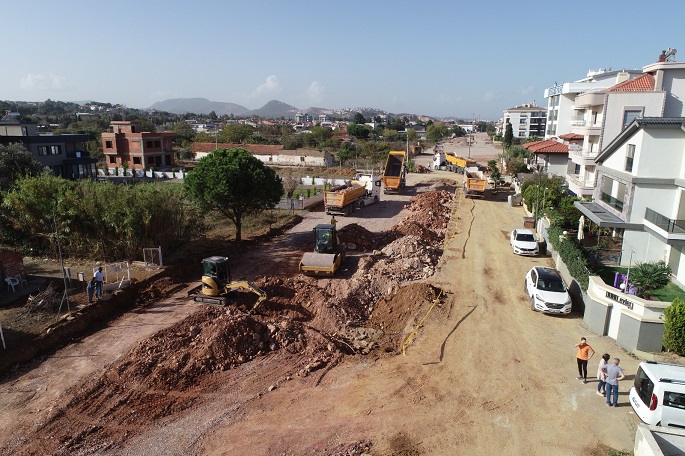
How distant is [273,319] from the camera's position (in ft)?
55.9

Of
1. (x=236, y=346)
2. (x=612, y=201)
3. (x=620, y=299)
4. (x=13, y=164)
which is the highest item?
(x=13, y=164)

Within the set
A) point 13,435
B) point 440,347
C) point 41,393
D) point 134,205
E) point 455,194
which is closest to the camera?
point 13,435

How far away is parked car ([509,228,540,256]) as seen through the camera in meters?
25.6

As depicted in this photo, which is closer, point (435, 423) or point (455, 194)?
point (435, 423)

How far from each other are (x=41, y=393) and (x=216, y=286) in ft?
21.8

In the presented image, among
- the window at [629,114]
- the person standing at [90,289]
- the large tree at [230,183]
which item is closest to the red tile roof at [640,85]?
the window at [629,114]

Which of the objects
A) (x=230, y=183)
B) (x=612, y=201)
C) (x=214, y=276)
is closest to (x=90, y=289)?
(x=214, y=276)

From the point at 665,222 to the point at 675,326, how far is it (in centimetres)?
752

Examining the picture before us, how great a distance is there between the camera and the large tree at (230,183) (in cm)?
2467

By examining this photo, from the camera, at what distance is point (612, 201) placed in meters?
24.0

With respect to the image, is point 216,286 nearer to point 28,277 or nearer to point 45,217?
point 28,277

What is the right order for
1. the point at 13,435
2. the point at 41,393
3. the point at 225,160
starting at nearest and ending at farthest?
the point at 13,435
the point at 41,393
the point at 225,160

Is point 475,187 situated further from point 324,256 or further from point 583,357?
point 583,357

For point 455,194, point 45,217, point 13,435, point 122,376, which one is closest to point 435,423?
point 122,376
